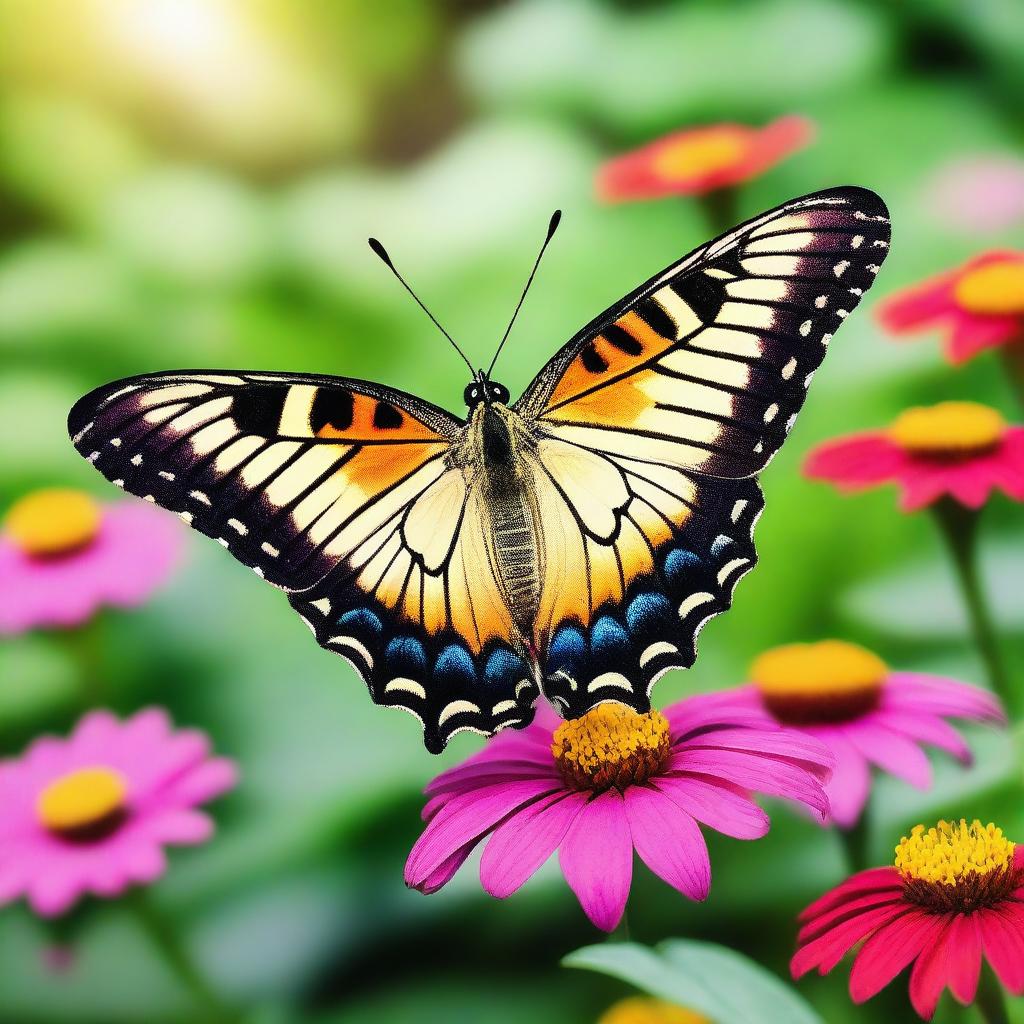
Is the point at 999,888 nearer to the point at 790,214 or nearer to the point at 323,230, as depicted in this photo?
the point at 790,214

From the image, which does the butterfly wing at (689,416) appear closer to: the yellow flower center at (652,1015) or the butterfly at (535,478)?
the butterfly at (535,478)

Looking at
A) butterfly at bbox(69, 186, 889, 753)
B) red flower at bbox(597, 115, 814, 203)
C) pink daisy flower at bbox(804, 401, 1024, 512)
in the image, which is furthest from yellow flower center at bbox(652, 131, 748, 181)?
butterfly at bbox(69, 186, 889, 753)

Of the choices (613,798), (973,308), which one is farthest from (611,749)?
(973,308)

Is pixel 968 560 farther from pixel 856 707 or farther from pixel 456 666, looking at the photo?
pixel 456 666

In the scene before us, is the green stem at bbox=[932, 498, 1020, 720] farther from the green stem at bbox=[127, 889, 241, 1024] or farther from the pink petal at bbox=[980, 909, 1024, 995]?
the green stem at bbox=[127, 889, 241, 1024]

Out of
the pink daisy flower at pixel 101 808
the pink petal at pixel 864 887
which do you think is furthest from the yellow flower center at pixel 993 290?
the pink daisy flower at pixel 101 808

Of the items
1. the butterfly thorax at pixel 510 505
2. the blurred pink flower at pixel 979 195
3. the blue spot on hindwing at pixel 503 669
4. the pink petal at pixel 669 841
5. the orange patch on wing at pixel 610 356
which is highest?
the blurred pink flower at pixel 979 195

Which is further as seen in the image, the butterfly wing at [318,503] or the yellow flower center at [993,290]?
the yellow flower center at [993,290]
